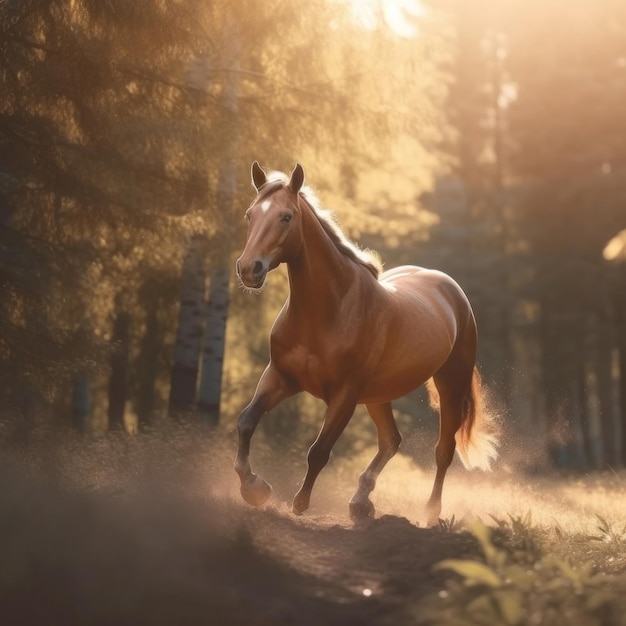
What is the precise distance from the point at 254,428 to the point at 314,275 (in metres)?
1.35

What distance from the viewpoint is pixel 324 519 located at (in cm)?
837

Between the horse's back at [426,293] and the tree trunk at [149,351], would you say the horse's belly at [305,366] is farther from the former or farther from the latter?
the tree trunk at [149,351]

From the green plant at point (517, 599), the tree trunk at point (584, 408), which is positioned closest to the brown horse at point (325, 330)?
the green plant at point (517, 599)

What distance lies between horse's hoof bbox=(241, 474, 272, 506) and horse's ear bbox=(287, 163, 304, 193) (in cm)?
232

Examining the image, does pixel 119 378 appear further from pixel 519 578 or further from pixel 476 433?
pixel 519 578

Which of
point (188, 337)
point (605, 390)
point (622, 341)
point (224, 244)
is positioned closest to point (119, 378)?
point (188, 337)

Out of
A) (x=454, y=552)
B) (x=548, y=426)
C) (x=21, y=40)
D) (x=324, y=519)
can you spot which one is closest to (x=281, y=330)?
(x=324, y=519)

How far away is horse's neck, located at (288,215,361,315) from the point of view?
789 centimetres

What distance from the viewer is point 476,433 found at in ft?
34.7

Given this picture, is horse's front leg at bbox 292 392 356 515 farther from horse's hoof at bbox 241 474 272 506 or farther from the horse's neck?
the horse's neck

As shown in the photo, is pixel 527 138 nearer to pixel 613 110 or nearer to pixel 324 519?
pixel 613 110

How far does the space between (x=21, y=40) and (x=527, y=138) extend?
60.1 feet

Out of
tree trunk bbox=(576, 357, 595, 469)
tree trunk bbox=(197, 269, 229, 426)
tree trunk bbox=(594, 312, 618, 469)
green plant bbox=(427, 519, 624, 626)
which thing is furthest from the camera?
tree trunk bbox=(576, 357, 595, 469)

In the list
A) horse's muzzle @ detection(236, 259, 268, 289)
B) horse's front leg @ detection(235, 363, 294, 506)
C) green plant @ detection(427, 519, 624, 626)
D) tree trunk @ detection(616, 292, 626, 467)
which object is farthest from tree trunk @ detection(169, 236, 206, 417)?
tree trunk @ detection(616, 292, 626, 467)
